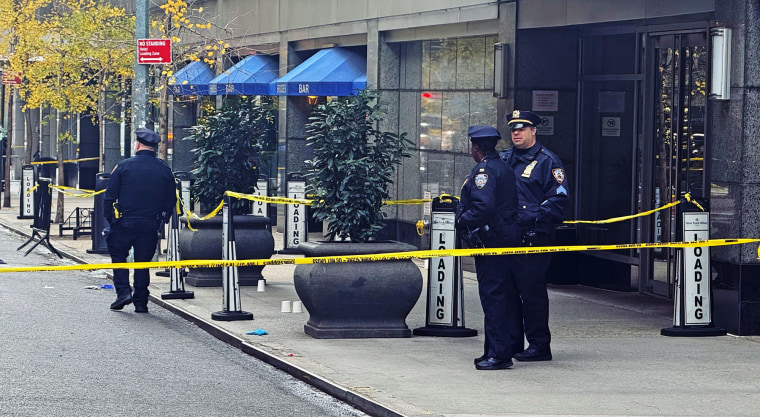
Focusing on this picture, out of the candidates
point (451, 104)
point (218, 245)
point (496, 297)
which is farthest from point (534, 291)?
point (451, 104)

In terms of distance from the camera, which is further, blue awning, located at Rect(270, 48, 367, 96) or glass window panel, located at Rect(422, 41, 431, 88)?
blue awning, located at Rect(270, 48, 367, 96)

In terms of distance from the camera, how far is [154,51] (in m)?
17.9

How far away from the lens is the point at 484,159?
977 cm

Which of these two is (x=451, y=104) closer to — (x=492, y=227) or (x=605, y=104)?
(x=605, y=104)

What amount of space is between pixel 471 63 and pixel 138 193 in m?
6.04

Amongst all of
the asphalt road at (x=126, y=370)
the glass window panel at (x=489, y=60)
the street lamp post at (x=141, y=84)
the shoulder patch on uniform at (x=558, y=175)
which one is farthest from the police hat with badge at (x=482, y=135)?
the street lamp post at (x=141, y=84)

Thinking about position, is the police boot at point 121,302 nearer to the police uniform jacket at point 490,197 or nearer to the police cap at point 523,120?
the police uniform jacket at point 490,197

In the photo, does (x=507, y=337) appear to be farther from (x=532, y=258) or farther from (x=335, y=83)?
(x=335, y=83)

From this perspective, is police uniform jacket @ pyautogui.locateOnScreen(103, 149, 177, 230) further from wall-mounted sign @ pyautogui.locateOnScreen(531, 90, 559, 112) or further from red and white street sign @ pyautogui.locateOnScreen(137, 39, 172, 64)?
wall-mounted sign @ pyautogui.locateOnScreen(531, 90, 559, 112)

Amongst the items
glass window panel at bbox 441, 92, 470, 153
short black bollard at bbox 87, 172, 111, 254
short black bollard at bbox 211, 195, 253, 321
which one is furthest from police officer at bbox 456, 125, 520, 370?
short black bollard at bbox 87, 172, 111, 254

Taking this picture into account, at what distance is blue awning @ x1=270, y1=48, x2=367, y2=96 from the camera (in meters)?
21.0

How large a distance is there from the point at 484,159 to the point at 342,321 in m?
2.33

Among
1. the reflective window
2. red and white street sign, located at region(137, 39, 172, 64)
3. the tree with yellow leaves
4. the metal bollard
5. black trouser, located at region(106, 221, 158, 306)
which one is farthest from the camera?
the tree with yellow leaves

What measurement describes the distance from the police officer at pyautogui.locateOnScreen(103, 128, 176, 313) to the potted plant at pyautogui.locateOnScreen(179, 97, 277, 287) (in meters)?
1.66
